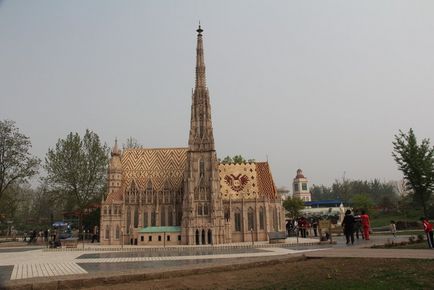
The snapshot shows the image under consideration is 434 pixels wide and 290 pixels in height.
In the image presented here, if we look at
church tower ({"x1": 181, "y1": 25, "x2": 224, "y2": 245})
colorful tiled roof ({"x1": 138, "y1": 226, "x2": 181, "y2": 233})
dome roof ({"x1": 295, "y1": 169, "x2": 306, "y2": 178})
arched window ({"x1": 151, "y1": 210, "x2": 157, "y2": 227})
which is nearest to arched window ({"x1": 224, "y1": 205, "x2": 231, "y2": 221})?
church tower ({"x1": 181, "y1": 25, "x2": 224, "y2": 245})

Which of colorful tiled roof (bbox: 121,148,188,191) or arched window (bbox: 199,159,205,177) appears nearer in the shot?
arched window (bbox: 199,159,205,177)

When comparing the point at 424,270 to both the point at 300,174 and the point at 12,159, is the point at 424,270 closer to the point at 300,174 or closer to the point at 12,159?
the point at 12,159

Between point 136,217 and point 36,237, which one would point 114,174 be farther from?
point 36,237

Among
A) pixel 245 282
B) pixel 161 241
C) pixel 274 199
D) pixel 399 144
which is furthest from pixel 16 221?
pixel 245 282

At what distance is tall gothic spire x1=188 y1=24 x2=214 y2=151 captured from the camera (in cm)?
5888

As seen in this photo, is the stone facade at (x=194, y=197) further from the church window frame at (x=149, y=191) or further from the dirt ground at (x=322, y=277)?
the dirt ground at (x=322, y=277)

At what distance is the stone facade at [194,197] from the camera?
54.8m

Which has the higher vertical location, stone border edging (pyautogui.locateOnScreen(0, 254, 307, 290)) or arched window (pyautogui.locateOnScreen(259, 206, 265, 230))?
arched window (pyautogui.locateOnScreen(259, 206, 265, 230))

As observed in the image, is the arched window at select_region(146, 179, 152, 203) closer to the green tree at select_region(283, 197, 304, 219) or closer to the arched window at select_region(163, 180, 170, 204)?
the arched window at select_region(163, 180, 170, 204)

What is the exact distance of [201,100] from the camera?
61.0 metres

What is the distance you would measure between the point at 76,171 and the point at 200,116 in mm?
21812

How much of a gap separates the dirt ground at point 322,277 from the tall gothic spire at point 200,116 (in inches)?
1700

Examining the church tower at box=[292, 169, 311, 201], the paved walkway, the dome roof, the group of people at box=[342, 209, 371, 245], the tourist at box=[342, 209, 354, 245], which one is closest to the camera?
the paved walkway

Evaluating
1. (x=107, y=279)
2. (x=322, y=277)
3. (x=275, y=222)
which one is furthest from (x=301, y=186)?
(x=107, y=279)
